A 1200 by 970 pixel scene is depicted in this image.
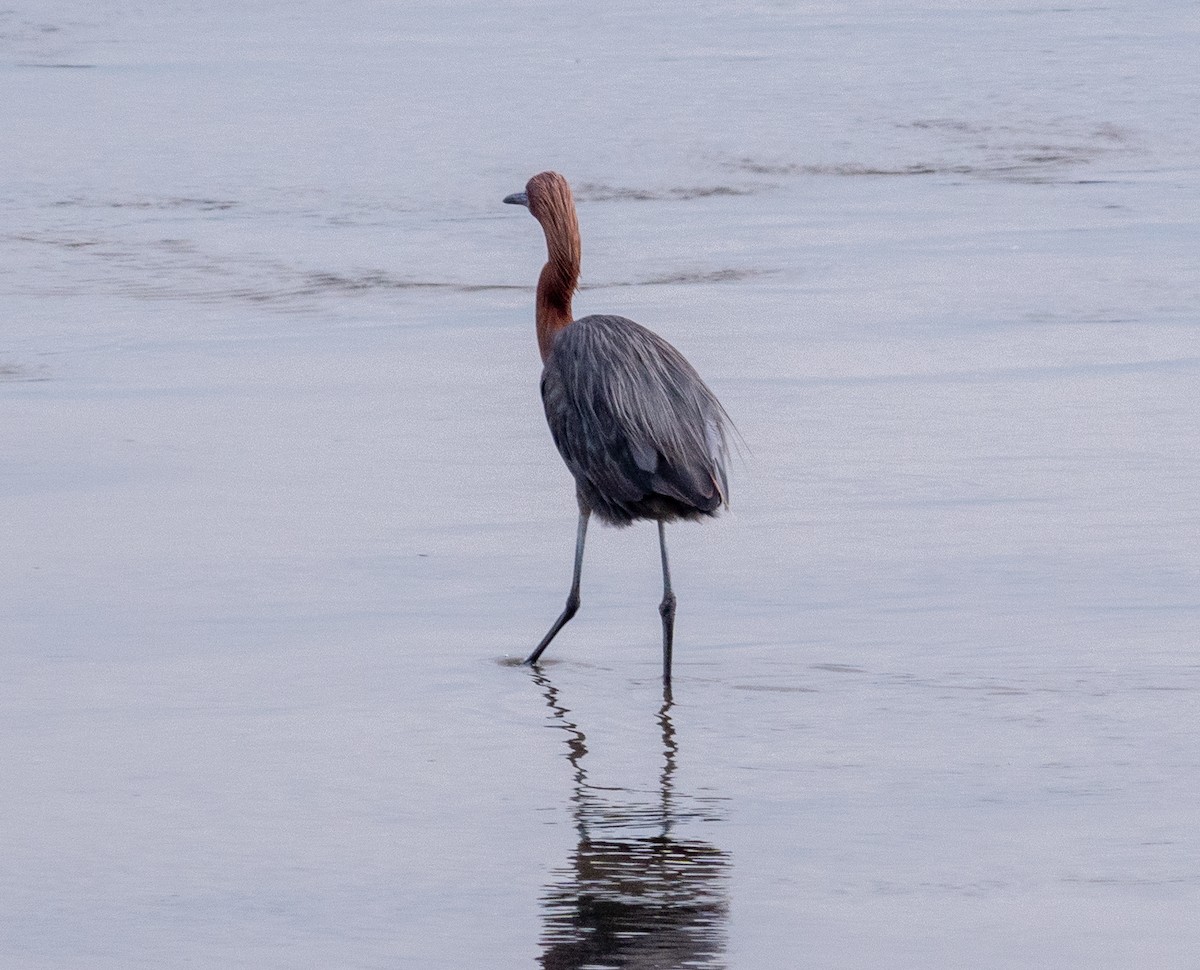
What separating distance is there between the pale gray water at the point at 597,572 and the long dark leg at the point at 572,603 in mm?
89

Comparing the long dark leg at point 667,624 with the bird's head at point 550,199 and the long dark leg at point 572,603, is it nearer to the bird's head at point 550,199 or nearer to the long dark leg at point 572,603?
the long dark leg at point 572,603

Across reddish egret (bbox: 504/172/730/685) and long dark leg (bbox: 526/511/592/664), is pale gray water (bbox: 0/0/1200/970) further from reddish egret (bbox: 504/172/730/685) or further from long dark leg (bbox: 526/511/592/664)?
reddish egret (bbox: 504/172/730/685)

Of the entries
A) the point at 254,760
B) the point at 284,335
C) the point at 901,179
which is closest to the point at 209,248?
the point at 284,335

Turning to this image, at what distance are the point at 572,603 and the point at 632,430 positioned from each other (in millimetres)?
496

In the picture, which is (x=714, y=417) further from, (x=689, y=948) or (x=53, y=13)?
(x=53, y=13)

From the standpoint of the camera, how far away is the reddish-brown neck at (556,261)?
6.79 metres

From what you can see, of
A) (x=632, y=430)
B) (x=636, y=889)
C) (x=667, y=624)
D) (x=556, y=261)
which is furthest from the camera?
(x=556, y=261)

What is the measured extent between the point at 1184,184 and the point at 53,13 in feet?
44.1

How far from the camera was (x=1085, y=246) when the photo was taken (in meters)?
12.0

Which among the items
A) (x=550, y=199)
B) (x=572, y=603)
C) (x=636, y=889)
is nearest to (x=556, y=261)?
(x=550, y=199)

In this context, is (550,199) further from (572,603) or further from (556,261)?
(572,603)

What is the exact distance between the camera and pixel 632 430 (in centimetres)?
603

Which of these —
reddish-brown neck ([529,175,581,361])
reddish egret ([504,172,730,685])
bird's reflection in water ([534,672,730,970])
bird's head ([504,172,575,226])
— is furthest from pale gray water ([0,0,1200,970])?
bird's head ([504,172,575,226])

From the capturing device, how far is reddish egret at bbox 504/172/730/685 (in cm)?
596
